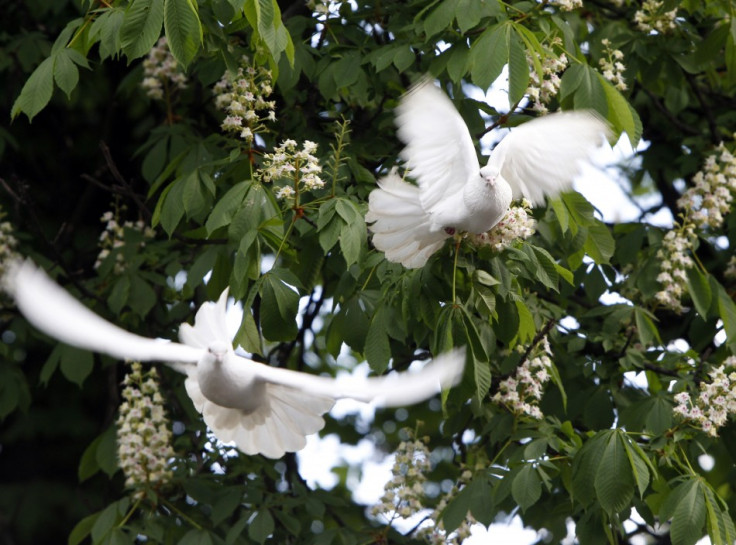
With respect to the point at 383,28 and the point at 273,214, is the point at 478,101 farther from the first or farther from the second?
the point at 273,214

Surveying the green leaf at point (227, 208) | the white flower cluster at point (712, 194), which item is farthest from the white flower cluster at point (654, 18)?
the green leaf at point (227, 208)

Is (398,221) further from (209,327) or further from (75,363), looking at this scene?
(75,363)

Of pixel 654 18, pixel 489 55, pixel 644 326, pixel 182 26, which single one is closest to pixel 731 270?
pixel 644 326

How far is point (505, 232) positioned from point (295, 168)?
2.58 feet

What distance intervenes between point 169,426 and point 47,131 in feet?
11.3

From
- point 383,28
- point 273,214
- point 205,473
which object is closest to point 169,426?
point 205,473

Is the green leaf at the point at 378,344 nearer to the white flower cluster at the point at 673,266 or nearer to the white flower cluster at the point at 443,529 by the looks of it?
the white flower cluster at the point at 443,529

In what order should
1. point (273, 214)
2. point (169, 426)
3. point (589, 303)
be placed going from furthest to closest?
point (589, 303) < point (169, 426) < point (273, 214)

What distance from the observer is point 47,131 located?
7695 millimetres

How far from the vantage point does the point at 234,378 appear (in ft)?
12.9

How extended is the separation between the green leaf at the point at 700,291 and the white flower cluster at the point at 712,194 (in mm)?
243

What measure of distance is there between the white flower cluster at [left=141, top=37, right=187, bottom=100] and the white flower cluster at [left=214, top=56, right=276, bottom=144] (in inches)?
40.8

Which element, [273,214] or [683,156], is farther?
[683,156]

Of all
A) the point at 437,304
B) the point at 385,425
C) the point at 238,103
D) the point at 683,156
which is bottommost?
the point at 385,425
